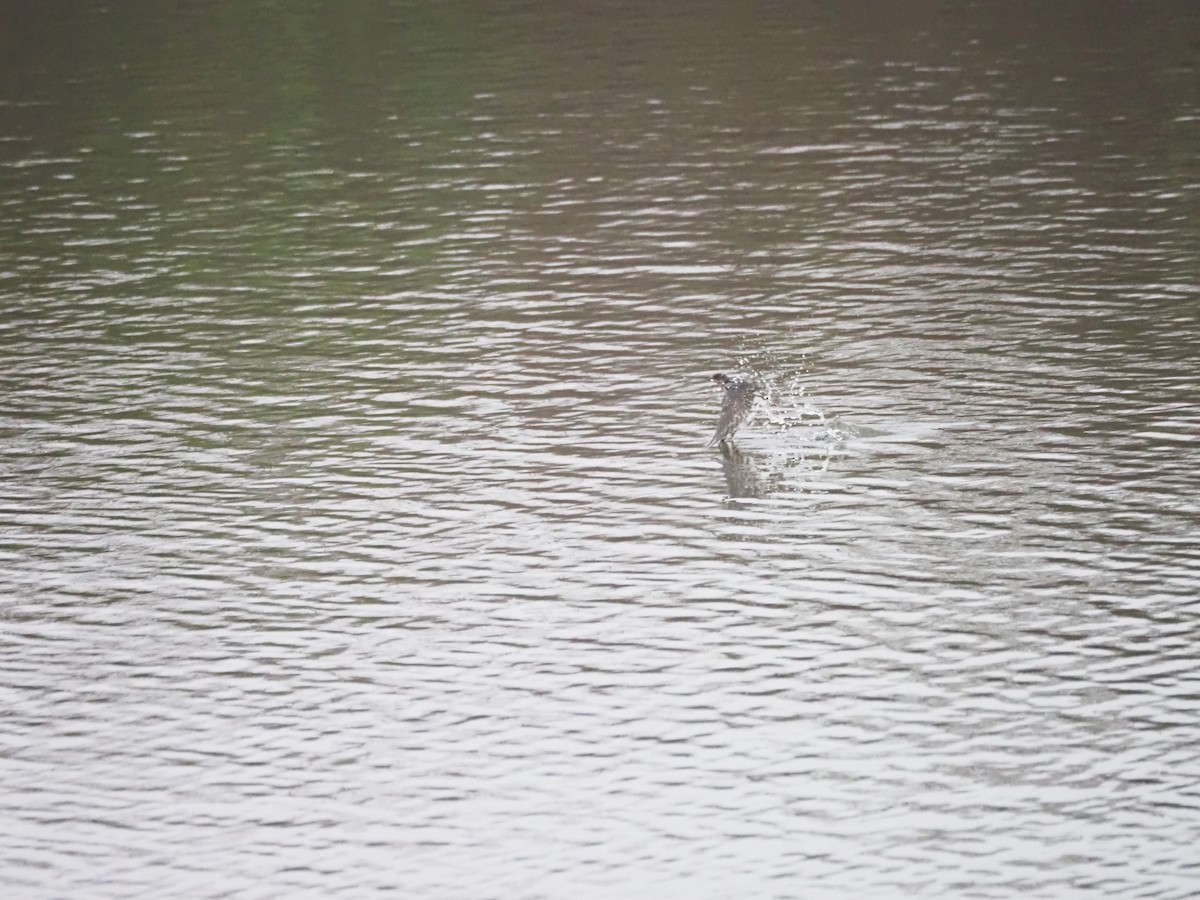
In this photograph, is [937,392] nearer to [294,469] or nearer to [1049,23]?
[294,469]

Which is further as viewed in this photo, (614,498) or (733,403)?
(733,403)

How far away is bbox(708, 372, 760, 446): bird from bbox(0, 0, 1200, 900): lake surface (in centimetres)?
54

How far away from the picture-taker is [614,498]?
26375mm

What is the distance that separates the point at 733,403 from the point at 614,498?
275 cm

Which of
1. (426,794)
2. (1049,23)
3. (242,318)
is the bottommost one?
(426,794)

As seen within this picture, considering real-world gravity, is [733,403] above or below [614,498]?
above

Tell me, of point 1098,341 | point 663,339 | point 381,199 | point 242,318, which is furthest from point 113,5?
point 1098,341

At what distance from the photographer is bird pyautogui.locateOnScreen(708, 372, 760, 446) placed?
91.8 feet

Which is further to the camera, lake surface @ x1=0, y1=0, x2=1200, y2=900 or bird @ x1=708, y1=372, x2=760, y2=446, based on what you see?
bird @ x1=708, y1=372, x2=760, y2=446

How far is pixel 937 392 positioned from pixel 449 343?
29.7 ft

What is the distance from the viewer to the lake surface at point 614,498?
1883 cm

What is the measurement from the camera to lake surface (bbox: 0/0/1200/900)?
1883 centimetres

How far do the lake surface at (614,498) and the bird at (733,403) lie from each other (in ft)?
Answer: 1.77

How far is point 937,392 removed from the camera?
29750 millimetres
